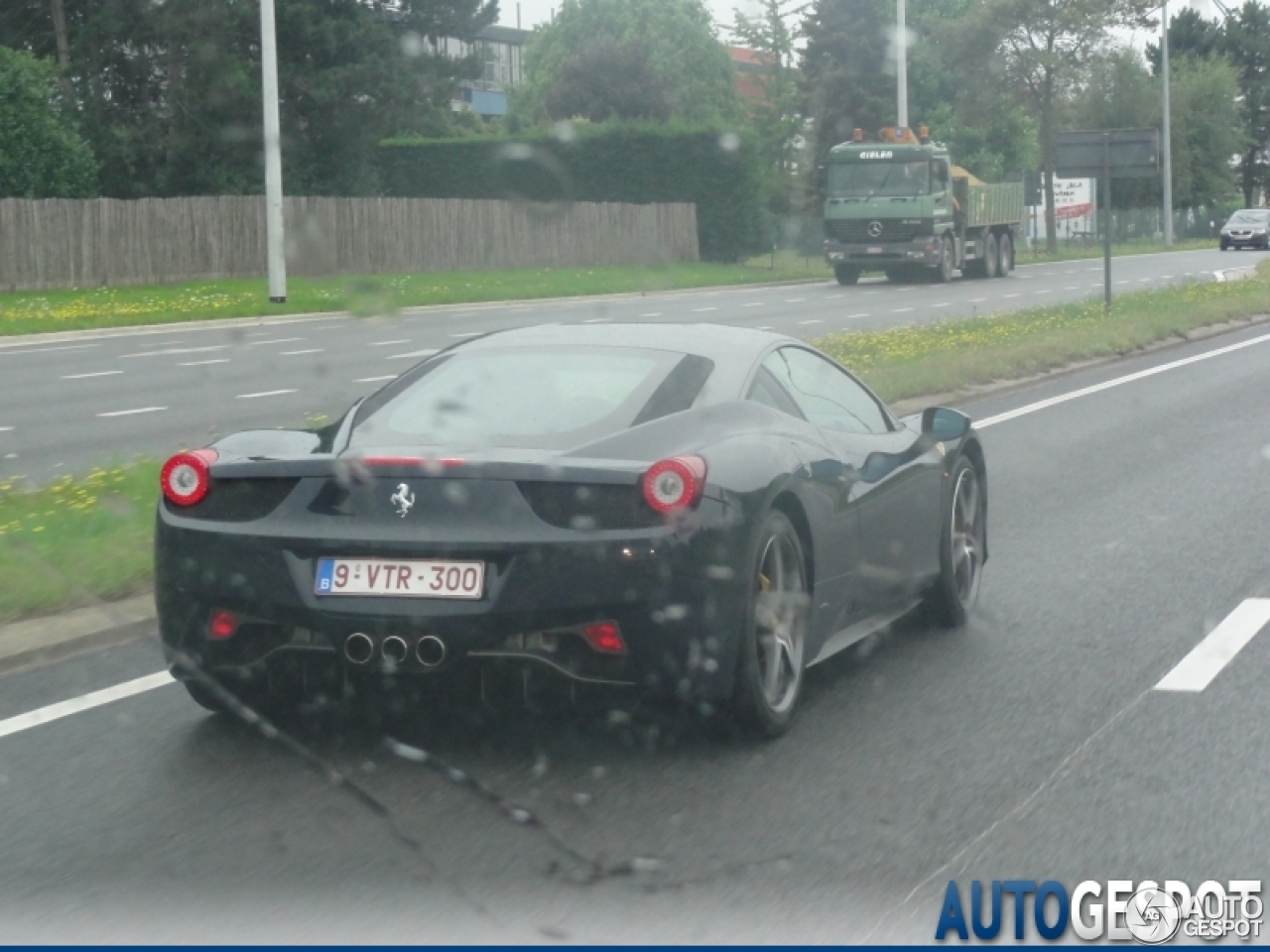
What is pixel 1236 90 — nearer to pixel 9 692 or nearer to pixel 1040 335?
pixel 1040 335

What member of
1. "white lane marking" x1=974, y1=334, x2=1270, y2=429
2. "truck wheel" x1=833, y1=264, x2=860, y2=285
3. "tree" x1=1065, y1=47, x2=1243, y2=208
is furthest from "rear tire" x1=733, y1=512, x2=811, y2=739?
"tree" x1=1065, y1=47, x2=1243, y2=208

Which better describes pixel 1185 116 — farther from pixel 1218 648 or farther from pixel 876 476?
pixel 876 476

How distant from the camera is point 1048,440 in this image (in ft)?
50.0

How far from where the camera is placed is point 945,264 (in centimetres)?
4769

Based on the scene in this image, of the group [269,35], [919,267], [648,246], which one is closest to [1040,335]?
[269,35]

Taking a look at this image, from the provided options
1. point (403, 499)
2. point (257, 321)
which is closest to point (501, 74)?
point (257, 321)

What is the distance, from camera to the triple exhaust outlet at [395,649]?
18.9ft

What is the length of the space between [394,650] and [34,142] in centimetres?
A: 4370

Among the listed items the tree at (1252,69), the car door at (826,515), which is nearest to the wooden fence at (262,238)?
the car door at (826,515)

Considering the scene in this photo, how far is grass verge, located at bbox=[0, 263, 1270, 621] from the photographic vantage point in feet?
28.2

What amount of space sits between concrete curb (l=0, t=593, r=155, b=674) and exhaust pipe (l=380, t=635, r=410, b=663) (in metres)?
2.15

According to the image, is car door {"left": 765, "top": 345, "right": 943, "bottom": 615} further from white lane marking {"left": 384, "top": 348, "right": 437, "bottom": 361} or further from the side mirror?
white lane marking {"left": 384, "top": 348, "right": 437, "bottom": 361}

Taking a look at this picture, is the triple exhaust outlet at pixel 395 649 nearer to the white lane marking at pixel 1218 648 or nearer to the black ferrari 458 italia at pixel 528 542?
the black ferrari 458 italia at pixel 528 542

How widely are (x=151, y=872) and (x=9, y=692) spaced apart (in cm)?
225
